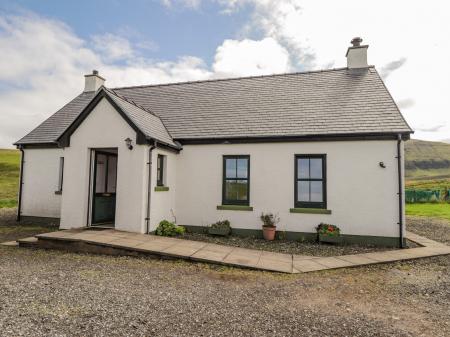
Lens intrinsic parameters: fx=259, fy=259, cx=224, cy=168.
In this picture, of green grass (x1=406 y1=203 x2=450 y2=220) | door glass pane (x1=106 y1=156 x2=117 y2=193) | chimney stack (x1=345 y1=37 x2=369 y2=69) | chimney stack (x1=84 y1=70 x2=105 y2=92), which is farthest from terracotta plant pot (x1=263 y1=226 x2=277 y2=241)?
green grass (x1=406 y1=203 x2=450 y2=220)

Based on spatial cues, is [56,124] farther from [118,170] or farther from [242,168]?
[242,168]

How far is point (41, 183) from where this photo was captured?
12.7m

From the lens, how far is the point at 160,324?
147 inches

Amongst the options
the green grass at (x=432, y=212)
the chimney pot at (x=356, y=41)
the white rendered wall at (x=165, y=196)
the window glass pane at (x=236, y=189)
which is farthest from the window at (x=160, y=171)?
the green grass at (x=432, y=212)

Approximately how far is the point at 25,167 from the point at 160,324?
1310 cm

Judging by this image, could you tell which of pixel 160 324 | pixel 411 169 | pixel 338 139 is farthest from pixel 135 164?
pixel 411 169

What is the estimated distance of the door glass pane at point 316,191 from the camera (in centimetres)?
973

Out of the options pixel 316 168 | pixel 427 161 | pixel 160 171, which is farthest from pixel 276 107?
pixel 427 161

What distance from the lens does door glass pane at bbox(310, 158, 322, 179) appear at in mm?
9820

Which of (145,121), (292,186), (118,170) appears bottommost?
(292,186)

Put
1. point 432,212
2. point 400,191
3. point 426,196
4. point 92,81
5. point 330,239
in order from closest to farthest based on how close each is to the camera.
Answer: point 400,191
point 330,239
point 92,81
point 432,212
point 426,196

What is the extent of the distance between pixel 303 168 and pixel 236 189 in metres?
2.76

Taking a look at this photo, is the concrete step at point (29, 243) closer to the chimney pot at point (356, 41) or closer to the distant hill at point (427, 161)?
the chimney pot at point (356, 41)

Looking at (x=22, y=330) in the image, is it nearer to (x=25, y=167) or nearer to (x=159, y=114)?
(x=159, y=114)
